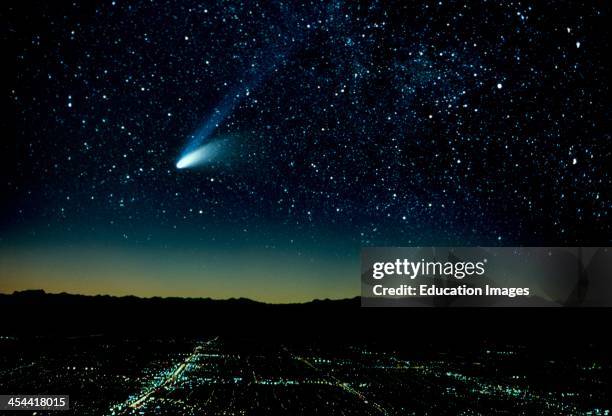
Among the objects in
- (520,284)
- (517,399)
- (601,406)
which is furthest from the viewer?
(520,284)

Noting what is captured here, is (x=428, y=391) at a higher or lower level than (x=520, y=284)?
lower

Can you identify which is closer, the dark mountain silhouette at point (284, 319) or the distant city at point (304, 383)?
the distant city at point (304, 383)

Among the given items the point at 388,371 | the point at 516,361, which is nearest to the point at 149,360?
the point at 388,371

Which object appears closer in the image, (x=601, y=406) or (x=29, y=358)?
(x=601, y=406)

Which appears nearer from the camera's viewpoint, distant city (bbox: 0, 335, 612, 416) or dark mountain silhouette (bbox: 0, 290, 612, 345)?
distant city (bbox: 0, 335, 612, 416)

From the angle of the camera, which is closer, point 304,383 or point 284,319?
point 304,383

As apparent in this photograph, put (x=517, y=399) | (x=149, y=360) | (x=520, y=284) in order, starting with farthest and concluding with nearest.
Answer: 1. (x=520, y=284)
2. (x=149, y=360)
3. (x=517, y=399)

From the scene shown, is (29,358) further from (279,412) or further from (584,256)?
(584,256)
